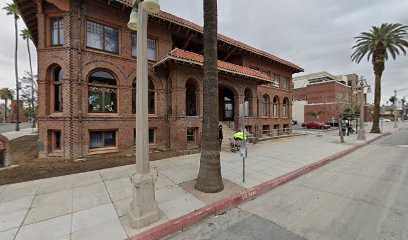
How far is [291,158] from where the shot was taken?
10180mm

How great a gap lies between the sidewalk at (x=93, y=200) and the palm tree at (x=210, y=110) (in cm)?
53

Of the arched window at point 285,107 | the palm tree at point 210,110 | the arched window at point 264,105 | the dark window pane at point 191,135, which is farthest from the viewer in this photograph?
the arched window at point 285,107

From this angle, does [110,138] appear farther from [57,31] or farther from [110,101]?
[57,31]

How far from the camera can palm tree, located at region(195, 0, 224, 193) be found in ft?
18.3

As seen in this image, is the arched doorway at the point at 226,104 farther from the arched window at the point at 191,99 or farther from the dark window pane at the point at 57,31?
the dark window pane at the point at 57,31

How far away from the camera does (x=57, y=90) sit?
10820mm

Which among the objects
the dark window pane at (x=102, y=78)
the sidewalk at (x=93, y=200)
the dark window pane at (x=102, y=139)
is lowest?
the sidewalk at (x=93, y=200)

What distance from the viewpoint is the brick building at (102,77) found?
10.1 meters

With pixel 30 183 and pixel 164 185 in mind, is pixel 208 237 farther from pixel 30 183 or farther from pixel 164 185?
pixel 30 183

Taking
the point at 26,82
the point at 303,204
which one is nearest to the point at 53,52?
the point at 303,204

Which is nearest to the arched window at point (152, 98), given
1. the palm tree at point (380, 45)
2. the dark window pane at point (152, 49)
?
the dark window pane at point (152, 49)

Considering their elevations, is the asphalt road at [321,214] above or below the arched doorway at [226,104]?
below

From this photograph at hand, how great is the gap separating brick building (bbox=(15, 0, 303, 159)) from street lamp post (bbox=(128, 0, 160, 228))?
7.47 m

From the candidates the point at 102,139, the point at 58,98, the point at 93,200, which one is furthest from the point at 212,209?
the point at 58,98
